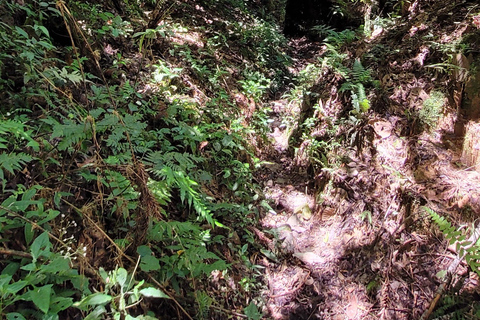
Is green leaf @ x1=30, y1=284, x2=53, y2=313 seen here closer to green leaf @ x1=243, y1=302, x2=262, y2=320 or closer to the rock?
green leaf @ x1=243, y1=302, x2=262, y2=320

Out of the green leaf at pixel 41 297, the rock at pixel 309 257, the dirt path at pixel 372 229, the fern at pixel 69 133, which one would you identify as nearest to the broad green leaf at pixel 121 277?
the green leaf at pixel 41 297

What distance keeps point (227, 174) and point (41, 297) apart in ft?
7.65

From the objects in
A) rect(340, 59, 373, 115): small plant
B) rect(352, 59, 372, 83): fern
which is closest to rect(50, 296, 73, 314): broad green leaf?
rect(340, 59, 373, 115): small plant

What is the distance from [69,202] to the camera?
211 cm

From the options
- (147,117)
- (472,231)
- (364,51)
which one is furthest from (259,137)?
(472,231)

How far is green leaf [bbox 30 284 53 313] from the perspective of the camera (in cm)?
138

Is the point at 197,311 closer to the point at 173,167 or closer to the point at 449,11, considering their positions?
the point at 173,167

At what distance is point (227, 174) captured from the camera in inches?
139

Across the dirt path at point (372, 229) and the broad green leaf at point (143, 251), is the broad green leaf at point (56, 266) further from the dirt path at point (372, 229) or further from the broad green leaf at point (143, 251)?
the dirt path at point (372, 229)

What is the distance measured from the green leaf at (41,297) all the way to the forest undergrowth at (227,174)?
13mm

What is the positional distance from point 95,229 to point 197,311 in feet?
3.21

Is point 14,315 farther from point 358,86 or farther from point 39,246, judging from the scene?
point 358,86

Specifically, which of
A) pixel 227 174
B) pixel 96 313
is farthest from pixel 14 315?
pixel 227 174

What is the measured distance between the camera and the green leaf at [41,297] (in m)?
1.38
